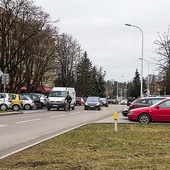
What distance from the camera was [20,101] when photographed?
115 feet

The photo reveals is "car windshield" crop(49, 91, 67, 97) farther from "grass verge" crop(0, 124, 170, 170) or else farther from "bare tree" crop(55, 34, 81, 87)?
"bare tree" crop(55, 34, 81, 87)

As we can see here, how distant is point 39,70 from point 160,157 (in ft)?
155

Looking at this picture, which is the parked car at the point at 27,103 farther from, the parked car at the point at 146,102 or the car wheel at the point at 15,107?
the parked car at the point at 146,102

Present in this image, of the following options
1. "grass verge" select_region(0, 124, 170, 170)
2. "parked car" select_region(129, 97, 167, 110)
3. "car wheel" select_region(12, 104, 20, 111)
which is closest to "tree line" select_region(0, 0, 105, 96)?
"car wheel" select_region(12, 104, 20, 111)

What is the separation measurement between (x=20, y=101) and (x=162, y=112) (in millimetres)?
17949

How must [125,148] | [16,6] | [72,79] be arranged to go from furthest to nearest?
[72,79], [16,6], [125,148]

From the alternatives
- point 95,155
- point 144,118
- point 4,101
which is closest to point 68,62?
point 4,101

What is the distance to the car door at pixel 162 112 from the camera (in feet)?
66.2

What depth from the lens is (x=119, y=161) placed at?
8.09 metres

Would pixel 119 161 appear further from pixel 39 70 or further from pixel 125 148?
pixel 39 70

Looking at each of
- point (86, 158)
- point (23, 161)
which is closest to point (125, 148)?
point (86, 158)

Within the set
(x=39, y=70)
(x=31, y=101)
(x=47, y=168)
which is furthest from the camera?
(x=39, y=70)

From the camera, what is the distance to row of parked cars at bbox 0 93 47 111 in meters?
32.8

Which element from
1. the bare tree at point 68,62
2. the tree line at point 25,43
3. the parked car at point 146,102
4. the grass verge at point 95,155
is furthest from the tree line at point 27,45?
the grass verge at point 95,155
